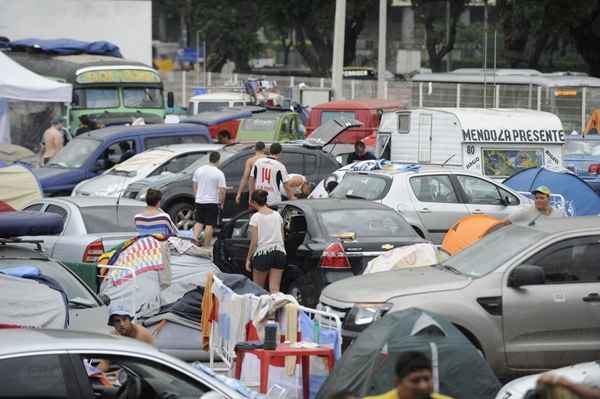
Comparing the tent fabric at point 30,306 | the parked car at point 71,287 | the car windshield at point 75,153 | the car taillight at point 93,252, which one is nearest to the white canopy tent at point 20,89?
the car windshield at point 75,153

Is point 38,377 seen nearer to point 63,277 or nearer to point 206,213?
point 63,277

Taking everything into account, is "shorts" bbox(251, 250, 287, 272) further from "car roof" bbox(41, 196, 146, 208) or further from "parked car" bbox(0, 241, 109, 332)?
"car roof" bbox(41, 196, 146, 208)

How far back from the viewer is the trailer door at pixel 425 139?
71.5ft

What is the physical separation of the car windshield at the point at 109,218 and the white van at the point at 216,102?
848 inches

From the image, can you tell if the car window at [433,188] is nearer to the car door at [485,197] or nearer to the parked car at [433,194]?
the parked car at [433,194]

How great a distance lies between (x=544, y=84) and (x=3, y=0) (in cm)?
1754

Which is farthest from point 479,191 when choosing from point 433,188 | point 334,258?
point 334,258

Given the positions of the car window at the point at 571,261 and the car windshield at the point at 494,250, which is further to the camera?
the car windshield at the point at 494,250

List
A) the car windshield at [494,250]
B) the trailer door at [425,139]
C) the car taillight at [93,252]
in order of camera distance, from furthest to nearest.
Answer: the trailer door at [425,139]
the car taillight at [93,252]
the car windshield at [494,250]

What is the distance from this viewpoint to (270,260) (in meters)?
13.9

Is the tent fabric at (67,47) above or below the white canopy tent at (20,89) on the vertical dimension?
above

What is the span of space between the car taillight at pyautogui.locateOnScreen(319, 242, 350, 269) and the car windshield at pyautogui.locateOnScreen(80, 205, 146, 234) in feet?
10.4

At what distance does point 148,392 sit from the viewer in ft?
23.0

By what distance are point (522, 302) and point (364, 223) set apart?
403 centimetres
